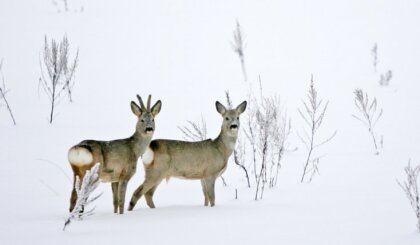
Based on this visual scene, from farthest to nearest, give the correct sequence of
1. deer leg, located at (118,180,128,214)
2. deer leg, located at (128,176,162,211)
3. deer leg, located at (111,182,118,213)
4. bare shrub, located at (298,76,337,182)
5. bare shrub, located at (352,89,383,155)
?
bare shrub, located at (352,89,383,155) < bare shrub, located at (298,76,337,182) < deer leg, located at (128,176,162,211) < deer leg, located at (111,182,118,213) < deer leg, located at (118,180,128,214)

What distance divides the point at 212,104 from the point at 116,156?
368 inches

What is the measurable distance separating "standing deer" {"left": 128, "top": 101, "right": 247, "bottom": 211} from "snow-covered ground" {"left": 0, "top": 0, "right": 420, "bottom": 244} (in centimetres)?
36

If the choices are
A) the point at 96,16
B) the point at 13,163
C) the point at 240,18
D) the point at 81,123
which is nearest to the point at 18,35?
the point at 96,16

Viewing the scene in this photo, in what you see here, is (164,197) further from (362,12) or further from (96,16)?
(362,12)

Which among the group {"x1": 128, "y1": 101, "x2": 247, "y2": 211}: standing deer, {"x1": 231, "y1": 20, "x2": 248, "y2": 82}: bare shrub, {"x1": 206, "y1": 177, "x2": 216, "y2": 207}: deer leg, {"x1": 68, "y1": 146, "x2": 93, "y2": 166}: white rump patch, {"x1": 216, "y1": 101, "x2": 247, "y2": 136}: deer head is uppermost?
{"x1": 231, "y1": 20, "x2": 248, "y2": 82}: bare shrub

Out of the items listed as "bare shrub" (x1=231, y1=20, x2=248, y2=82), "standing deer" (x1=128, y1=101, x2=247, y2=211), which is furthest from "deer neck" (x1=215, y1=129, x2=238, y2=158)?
"bare shrub" (x1=231, y1=20, x2=248, y2=82)

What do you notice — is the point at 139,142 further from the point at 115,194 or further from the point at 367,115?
the point at 367,115

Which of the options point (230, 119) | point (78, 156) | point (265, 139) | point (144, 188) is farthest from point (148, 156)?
point (265, 139)

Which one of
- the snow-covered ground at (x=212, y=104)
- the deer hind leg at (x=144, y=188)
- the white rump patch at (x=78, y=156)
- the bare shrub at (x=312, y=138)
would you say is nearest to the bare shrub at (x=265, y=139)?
the snow-covered ground at (x=212, y=104)

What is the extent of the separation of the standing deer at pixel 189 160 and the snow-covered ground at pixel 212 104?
1.19ft

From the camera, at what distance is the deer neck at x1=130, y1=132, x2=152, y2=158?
24.5 feet

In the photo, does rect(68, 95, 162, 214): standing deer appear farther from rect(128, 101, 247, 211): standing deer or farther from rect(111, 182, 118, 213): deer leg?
rect(128, 101, 247, 211): standing deer

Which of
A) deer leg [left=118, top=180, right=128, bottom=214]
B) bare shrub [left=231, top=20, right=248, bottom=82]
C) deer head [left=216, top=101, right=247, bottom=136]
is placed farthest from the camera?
bare shrub [left=231, top=20, right=248, bottom=82]

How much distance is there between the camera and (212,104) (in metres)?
16.2
